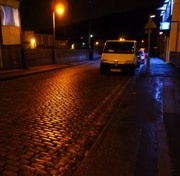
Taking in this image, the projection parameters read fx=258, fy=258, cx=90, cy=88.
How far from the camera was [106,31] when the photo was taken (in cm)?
9125

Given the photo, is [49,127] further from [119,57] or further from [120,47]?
[120,47]

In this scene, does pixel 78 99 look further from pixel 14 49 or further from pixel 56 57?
pixel 56 57

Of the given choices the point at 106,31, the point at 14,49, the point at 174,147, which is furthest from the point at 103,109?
the point at 106,31

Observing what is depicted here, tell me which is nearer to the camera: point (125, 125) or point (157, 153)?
point (157, 153)

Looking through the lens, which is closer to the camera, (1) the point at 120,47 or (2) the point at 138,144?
(2) the point at 138,144

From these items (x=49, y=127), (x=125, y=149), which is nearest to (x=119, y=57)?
(x=49, y=127)

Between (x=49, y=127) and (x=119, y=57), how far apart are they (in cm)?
1092

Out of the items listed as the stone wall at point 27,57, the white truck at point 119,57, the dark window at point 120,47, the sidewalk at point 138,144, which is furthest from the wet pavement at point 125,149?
the stone wall at point 27,57

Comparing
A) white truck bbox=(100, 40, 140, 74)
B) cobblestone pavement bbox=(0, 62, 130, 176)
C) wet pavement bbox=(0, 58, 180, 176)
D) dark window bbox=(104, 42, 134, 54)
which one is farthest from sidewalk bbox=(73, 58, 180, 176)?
dark window bbox=(104, 42, 134, 54)

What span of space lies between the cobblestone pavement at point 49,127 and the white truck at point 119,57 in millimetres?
5482

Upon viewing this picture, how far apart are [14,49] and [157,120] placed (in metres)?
14.6

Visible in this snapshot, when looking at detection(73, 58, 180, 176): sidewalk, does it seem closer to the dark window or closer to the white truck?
the white truck

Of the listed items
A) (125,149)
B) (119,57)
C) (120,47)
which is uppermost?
(120,47)

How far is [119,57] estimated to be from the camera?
16.3 metres
